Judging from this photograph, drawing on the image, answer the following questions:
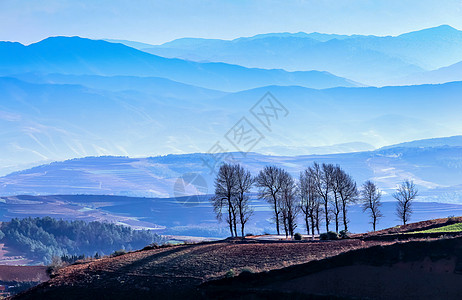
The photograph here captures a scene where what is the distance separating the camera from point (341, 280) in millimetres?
47438

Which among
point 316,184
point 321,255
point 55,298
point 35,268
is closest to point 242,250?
point 321,255

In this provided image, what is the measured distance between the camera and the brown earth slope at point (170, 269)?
1998 inches

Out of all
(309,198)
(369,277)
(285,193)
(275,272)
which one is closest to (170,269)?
(275,272)

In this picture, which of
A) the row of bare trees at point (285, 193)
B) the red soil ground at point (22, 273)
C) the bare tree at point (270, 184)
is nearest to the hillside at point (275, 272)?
the row of bare trees at point (285, 193)

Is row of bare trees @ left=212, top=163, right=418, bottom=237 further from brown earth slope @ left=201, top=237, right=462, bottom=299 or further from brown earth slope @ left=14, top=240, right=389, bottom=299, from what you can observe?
brown earth slope @ left=201, top=237, right=462, bottom=299

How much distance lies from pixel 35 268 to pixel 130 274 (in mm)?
69188

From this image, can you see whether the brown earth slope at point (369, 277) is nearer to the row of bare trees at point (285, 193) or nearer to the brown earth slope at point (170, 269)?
the brown earth slope at point (170, 269)

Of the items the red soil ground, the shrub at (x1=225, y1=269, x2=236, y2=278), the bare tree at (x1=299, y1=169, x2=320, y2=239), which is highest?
the bare tree at (x1=299, y1=169, x2=320, y2=239)

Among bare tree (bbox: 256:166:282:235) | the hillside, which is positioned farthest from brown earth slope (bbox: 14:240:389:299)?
bare tree (bbox: 256:166:282:235)

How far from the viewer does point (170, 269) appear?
177 ft

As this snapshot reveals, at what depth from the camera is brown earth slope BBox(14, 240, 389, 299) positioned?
167 ft

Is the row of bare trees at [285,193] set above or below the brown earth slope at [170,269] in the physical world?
above

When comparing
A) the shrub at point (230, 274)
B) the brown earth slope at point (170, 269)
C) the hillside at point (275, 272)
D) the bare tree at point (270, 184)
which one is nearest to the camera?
the hillside at point (275, 272)

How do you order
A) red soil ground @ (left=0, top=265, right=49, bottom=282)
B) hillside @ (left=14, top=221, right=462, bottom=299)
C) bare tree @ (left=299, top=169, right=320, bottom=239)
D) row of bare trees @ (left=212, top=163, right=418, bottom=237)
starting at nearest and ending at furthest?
1. hillside @ (left=14, top=221, right=462, bottom=299)
2. row of bare trees @ (left=212, top=163, right=418, bottom=237)
3. bare tree @ (left=299, top=169, right=320, bottom=239)
4. red soil ground @ (left=0, top=265, right=49, bottom=282)
